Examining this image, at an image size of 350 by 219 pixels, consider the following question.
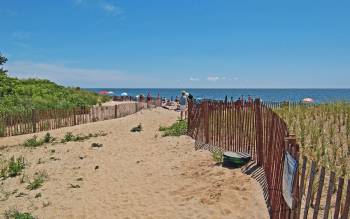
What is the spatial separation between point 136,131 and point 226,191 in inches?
447

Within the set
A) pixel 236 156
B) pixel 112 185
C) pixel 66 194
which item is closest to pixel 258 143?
pixel 236 156

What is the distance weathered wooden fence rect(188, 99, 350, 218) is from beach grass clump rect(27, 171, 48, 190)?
525cm

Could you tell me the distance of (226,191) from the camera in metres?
7.89

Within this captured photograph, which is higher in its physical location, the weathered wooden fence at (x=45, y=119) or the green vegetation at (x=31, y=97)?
the green vegetation at (x=31, y=97)

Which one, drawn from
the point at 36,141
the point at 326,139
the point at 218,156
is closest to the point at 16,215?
the point at 218,156

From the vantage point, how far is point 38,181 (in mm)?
9875

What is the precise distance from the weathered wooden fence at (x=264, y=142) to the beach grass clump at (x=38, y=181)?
17.2ft

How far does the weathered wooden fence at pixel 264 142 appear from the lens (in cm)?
464

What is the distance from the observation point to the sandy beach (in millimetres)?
7453

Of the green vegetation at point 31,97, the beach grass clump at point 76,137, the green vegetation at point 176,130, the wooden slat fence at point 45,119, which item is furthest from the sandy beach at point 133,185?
the green vegetation at point 31,97

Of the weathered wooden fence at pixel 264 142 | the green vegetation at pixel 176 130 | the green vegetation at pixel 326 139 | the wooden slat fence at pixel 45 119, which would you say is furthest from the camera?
the wooden slat fence at pixel 45 119

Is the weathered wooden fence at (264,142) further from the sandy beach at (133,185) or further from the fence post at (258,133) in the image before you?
the sandy beach at (133,185)

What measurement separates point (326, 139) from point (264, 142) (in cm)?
276

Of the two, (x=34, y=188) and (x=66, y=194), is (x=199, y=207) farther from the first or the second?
(x=34, y=188)
